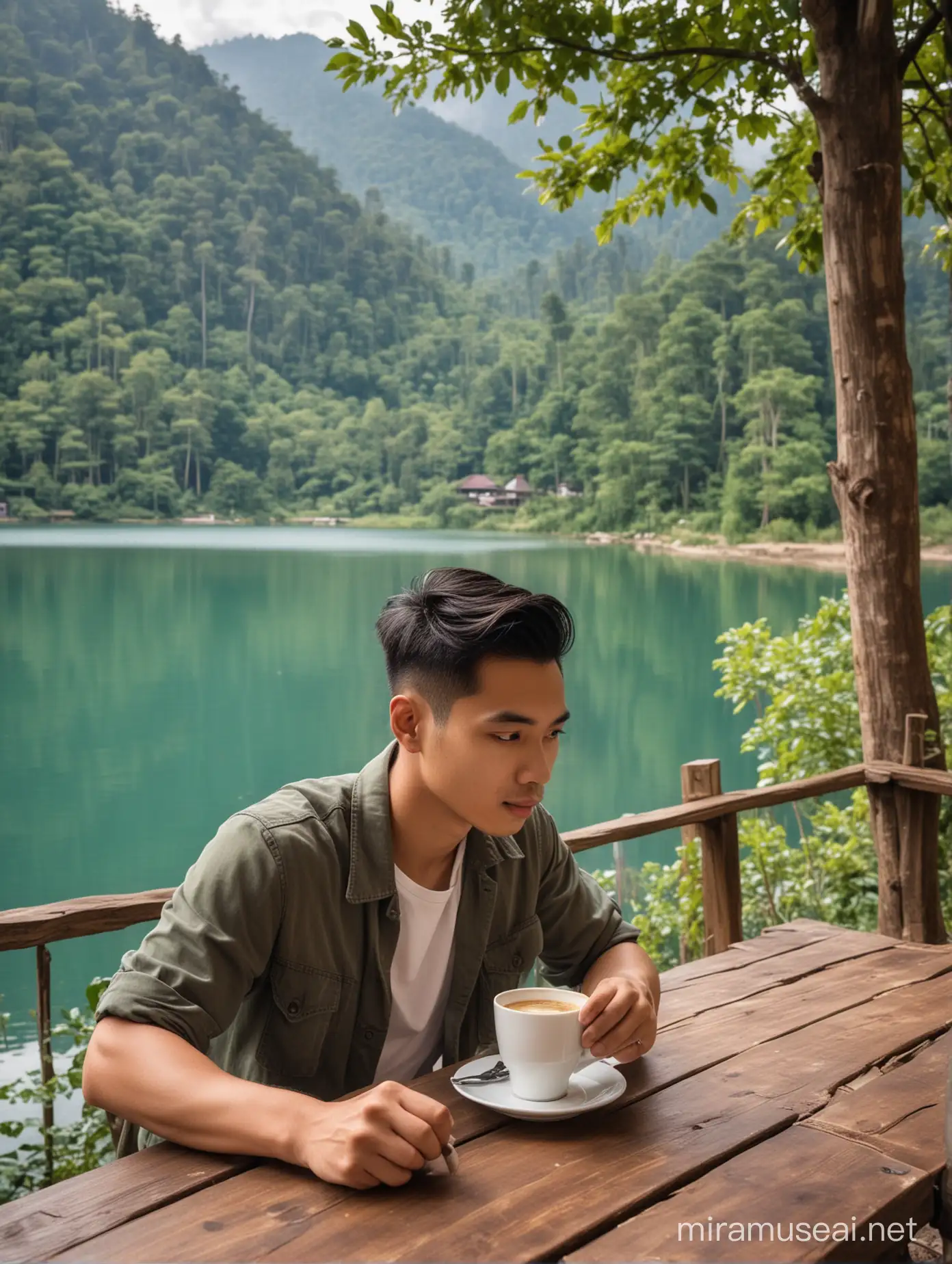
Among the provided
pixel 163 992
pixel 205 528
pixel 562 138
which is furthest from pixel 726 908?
pixel 205 528

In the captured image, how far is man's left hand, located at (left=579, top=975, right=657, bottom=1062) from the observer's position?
1.06m

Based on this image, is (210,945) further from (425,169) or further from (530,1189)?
(425,169)

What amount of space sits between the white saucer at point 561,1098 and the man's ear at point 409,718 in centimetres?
32

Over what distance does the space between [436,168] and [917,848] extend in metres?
59.8

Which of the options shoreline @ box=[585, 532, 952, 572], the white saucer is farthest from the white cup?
shoreline @ box=[585, 532, 952, 572]

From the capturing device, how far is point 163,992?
103 cm

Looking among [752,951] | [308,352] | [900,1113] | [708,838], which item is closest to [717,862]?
[708,838]

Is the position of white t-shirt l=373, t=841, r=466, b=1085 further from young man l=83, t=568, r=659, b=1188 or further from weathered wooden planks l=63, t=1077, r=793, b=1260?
weathered wooden planks l=63, t=1077, r=793, b=1260

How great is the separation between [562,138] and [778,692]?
2.20 metres

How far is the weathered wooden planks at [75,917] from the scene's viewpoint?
62.7 inches

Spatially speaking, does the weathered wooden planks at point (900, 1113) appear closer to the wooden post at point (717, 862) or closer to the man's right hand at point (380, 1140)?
the man's right hand at point (380, 1140)

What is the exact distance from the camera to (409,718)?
4.04 ft

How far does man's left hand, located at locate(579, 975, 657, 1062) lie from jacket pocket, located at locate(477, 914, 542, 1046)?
0.66 ft

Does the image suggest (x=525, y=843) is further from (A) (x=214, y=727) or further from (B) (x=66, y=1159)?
(A) (x=214, y=727)
